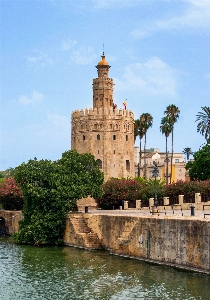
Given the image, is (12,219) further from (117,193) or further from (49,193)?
(49,193)

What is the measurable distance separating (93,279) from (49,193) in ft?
51.4

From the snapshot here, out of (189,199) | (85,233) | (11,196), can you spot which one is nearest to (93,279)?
(85,233)

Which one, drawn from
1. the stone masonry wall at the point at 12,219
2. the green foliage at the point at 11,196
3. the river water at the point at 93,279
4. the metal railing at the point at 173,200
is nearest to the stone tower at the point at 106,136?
the green foliage at the point at 11,196

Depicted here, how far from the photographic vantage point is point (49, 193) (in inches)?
1640

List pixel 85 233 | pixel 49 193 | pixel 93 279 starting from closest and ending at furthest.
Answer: pixel 93 279
pixel 85 233
pixel 49 193

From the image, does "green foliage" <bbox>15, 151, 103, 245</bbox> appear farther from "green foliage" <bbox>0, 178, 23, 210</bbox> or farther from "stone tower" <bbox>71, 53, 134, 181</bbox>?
"stone tower" <bbox>71, 53, 134, 181</bbox>

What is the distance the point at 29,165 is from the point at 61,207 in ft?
14.7

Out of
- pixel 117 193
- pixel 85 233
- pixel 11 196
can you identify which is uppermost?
pixel 117 193

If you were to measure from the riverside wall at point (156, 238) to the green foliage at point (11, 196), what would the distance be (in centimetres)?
1796

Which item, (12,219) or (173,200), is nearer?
(173,200)

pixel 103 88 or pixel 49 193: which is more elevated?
pixel 103 88

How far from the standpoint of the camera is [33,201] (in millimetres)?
42281

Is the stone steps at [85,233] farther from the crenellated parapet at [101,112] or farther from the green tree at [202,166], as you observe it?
the crenellated parapet at [101,112]

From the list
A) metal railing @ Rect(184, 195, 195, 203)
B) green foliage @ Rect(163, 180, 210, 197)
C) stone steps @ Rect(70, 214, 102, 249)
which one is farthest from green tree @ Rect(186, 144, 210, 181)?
stone steps @ Rect(70, 214, 102, 249)
